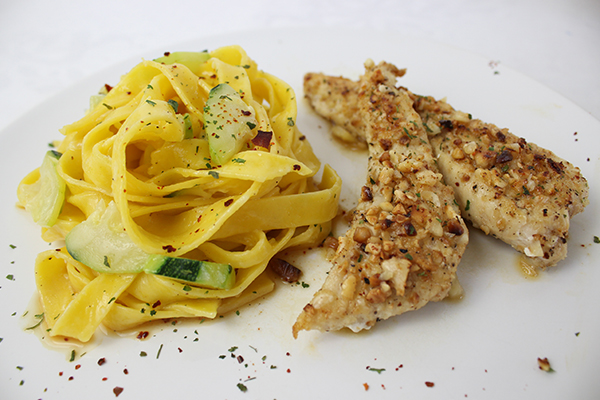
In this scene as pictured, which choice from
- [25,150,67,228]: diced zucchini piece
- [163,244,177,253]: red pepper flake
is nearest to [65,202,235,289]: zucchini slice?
[163,244,177,253]: red pepper flake

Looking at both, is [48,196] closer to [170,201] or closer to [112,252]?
[112,252]

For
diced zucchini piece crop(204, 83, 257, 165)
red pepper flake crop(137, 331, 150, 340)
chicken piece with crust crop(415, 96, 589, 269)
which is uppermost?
diced zucchini piece crop(204, 83, 257, 165)

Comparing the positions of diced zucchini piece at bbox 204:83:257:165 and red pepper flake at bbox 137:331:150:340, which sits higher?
diced zucchini piece at bbox 204:83:257:165

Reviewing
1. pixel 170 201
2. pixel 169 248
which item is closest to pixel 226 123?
pixel 170 201

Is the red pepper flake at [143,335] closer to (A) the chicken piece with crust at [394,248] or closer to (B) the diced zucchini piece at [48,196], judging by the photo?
(A) the chicken piece with crust at [394,248]

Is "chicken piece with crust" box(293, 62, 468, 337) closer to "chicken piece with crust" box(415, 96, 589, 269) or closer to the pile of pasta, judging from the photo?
"chicken piece with crust" box(415, 96, 589, 269)

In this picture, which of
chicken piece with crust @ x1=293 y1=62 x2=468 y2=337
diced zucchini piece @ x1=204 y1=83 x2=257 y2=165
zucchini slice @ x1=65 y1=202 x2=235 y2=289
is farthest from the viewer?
diced zucchini piece @ x1=204 y1=83 x2=257 y2=165
